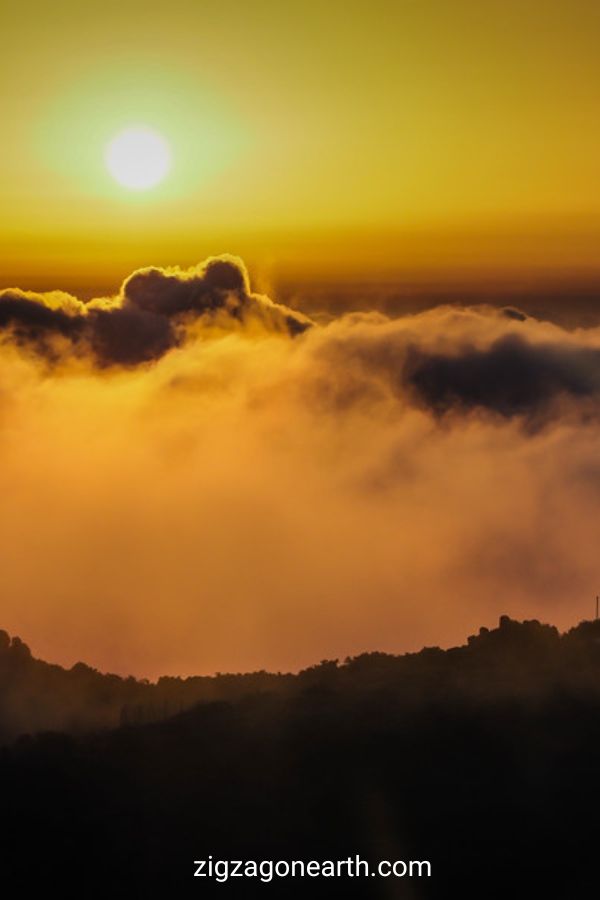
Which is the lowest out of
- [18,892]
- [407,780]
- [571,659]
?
[18,892]

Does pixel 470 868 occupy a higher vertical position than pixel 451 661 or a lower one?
lower

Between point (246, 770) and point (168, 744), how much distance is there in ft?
37.8

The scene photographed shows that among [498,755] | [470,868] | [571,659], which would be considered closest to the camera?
[470,868]

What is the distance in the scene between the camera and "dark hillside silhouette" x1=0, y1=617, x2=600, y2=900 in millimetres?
142125

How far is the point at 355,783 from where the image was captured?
153 metres

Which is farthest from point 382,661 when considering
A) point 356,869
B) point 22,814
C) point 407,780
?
point 22,814

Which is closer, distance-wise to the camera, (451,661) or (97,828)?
(97,828)

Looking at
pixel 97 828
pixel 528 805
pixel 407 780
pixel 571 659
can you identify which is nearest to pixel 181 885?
pixel 97 828

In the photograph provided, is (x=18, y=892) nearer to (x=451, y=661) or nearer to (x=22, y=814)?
(x=22, y=814)

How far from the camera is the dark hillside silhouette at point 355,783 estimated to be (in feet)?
466

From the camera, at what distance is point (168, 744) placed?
163 meters

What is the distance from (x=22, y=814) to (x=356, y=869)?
118 ft

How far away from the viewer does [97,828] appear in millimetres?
153500

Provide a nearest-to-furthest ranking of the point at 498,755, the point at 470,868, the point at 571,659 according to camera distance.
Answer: the point at 470,868 < the point at 498,755 < the point at 571,659
